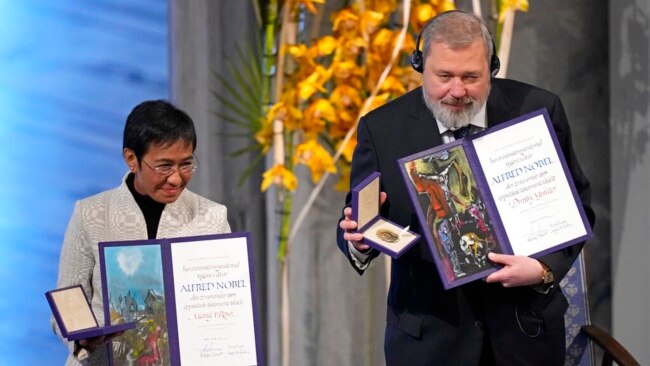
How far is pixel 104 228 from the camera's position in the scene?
115 inches

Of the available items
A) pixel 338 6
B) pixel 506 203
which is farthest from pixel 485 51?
pixel 338 6

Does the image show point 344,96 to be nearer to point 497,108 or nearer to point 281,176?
point 281,176

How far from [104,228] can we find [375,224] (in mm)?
724

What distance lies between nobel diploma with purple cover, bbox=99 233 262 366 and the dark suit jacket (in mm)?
300

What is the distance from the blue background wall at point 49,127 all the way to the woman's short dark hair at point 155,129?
1822 millimetres

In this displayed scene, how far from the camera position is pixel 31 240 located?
468 centimetres

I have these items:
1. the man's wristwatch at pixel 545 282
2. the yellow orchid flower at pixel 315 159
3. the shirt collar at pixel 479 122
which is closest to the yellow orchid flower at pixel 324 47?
the yellow orchid flower at pixel 315 159

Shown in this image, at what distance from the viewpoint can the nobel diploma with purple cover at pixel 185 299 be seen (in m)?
2.76

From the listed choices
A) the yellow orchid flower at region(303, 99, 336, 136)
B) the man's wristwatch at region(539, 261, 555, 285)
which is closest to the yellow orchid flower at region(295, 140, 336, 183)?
the yellow orchid flower at region(303, 99, 336, 136)

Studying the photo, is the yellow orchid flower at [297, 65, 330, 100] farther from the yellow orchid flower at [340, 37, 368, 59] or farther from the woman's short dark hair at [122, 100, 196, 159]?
the woman's short dark hair at [122, 100, 196, 159]

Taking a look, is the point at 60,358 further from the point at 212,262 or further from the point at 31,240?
the point at 212,262

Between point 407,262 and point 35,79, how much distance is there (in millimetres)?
2382

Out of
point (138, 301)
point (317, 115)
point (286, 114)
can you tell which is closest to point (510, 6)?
point (317, 115)

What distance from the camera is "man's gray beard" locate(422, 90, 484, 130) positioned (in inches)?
107
